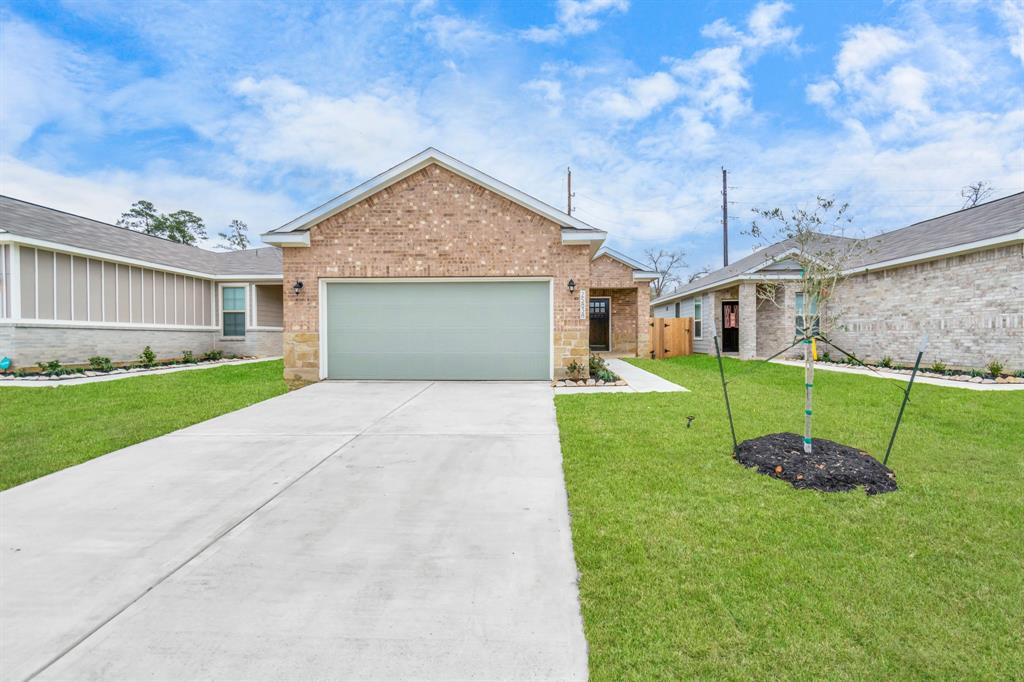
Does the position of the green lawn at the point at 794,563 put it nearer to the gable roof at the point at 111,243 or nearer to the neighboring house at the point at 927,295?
the neighboring house at the point at 927,295

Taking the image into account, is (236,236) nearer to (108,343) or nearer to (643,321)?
(108,343)

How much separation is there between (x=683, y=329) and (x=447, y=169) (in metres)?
13.7

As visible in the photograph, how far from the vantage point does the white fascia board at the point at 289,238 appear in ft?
34.4

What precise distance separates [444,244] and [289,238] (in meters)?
3.59

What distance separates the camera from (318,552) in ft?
9.98

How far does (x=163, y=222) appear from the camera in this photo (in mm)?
42219

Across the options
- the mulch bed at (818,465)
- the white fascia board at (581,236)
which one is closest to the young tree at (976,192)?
the white fascia board at (581,236)

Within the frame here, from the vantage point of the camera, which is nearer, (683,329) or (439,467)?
(439,467)

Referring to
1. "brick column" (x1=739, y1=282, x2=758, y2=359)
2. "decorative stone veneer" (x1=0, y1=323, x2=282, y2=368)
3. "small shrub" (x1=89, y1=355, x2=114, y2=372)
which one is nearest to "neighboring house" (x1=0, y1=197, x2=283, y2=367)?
"decorative stone veneer" (x1=0, y1=323, x2=282, y2=368)

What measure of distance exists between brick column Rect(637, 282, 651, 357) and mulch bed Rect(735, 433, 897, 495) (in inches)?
570

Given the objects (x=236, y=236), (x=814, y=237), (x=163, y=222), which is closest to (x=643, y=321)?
(x=814, y=237)

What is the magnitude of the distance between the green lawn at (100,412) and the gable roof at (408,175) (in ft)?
11.9

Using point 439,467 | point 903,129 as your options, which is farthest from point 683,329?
point 439,467

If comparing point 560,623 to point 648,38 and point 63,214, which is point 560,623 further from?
point 63,214
